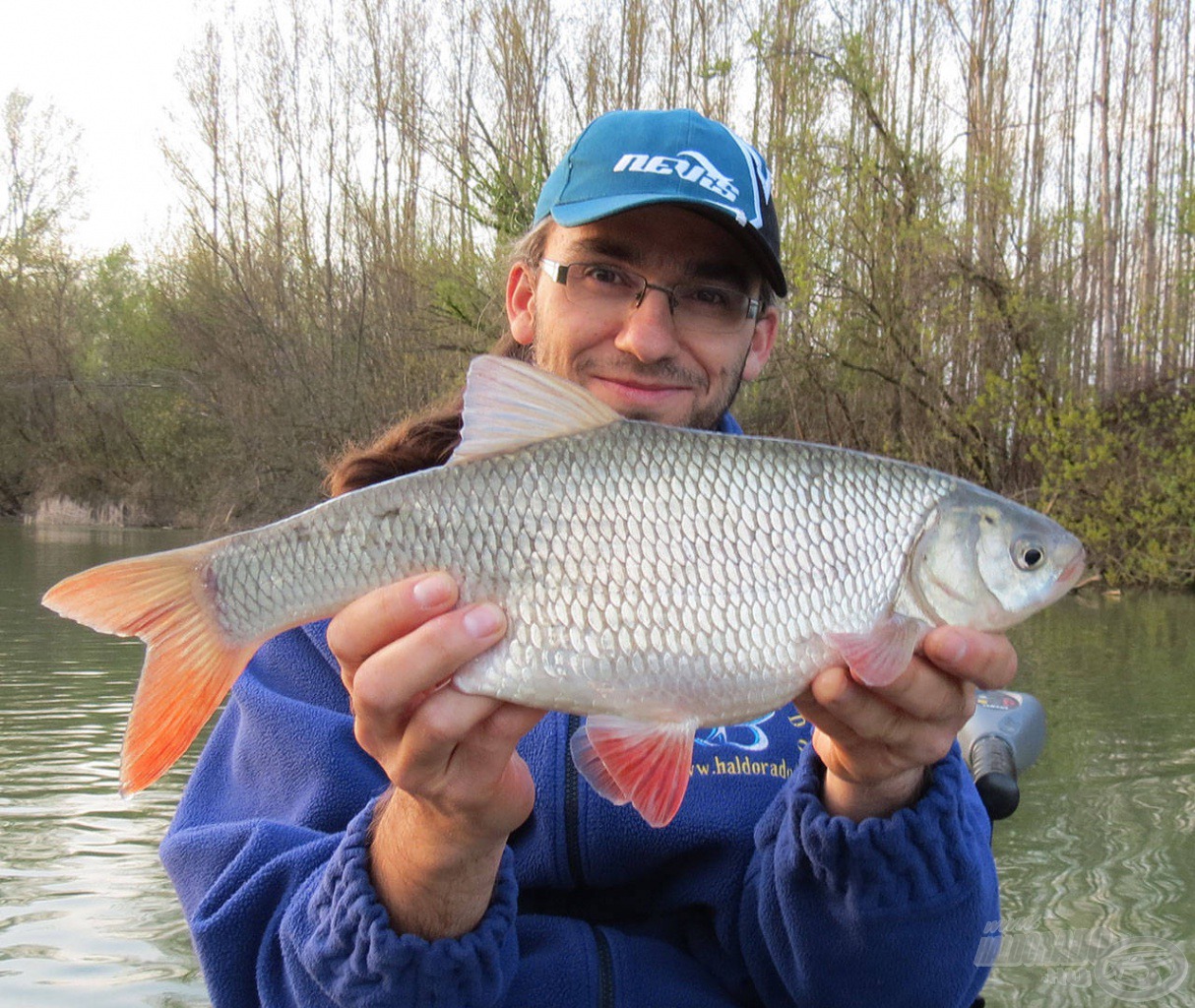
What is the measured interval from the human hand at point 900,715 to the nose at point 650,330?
804 mm

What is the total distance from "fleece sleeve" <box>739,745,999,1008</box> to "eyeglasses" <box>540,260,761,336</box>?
0.86 m

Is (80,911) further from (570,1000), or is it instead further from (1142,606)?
(1142,606)

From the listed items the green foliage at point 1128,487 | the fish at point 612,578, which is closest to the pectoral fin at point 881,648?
the fish at point 612,578

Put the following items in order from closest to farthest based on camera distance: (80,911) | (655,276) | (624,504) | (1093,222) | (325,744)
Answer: (624,504) < (325,744) < (655,276) < (80,911) < (1093,222)

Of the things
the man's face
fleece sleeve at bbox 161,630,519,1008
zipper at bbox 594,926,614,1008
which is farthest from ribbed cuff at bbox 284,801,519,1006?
the man's face

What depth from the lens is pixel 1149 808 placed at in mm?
4891

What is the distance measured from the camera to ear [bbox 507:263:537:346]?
240 cm

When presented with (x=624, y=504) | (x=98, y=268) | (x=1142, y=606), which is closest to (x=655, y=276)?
(x=624, y=504)

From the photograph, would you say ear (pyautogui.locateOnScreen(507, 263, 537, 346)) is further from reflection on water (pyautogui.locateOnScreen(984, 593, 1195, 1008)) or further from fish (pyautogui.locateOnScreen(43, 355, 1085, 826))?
reflection on water (pyautogui.locateOnScreen(984, 593, 1195, 1008))

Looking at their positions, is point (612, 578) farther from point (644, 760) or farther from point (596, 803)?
point (596, 803)

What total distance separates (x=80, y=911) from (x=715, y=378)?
114 inches

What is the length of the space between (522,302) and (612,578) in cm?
118

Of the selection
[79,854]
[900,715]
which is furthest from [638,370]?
[79,854]

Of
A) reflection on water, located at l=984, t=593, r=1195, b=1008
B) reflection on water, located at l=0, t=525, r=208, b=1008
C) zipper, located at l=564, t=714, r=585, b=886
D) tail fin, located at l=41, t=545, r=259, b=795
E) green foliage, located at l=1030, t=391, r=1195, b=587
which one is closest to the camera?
tail fin, located at l=41, t=545, r=259, b=795
